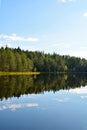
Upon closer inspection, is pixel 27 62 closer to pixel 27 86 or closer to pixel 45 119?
pixel 27 86

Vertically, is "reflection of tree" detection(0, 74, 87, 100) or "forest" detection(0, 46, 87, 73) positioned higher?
"forest" detection(0, 46, 87, 73)

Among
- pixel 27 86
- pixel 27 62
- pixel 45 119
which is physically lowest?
pixel 45 119

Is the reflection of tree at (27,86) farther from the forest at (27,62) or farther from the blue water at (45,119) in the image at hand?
the forest at (27,62)

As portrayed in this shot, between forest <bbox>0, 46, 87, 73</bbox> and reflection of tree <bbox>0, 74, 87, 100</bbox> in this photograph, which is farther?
forest <bbox>0, 46, 87, 73</bbox>

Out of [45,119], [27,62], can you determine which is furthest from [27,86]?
[27,62]

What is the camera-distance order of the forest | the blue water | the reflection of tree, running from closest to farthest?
the blue water
the reflection of tree
the forest

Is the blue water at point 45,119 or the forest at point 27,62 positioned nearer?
the blue water at point 45,119

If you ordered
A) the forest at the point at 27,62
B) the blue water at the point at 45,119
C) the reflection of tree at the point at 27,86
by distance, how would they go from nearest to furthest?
the blue water at the point at 45,119 → the reflection of tree at the point at 27,86 → the forest at the point at 27,62

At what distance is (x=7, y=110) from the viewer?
23312mm

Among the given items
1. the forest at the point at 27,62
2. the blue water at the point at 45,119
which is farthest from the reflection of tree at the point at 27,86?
the forest at the point at 27,62

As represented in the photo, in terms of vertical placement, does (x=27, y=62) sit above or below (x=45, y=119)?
above

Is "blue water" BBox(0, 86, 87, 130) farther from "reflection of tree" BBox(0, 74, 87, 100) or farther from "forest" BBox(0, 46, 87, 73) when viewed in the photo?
"forest" BBox(0, 46, 87, 73)

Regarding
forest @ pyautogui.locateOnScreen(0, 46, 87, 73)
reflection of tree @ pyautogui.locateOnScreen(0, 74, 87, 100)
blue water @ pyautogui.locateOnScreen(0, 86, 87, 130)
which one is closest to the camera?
blue water @ pyautogui.locateOnScreen(0, 86, 87, 130)

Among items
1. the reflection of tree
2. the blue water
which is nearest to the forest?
the reflection of tree
